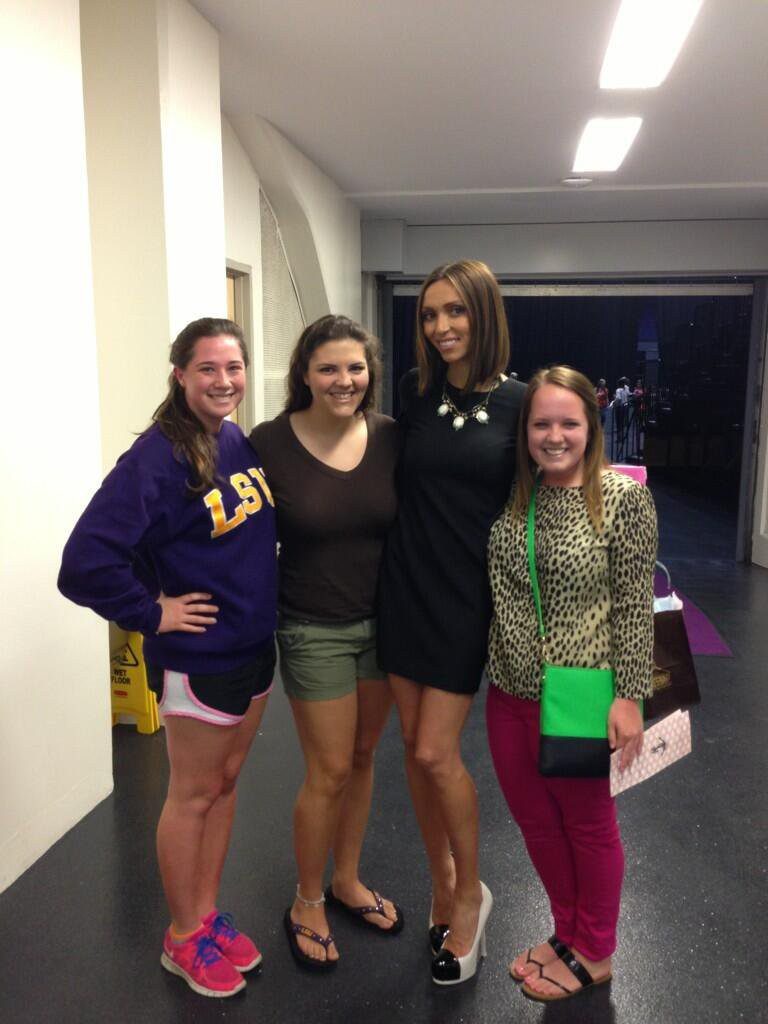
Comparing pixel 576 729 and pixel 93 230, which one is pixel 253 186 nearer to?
pixel 93 230

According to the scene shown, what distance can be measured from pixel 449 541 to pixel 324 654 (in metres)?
0.37

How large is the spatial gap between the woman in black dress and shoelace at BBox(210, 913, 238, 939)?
0.58m

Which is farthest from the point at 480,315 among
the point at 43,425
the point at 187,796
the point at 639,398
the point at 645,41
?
the point at 639,398

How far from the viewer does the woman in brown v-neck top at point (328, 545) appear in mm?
1775

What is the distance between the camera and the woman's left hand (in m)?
1.67

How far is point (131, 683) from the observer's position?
3.28 m

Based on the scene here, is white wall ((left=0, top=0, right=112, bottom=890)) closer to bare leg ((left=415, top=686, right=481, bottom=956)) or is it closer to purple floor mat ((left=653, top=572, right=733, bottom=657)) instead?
bare leg ((left=415, top=686, right=481, bottom=956))

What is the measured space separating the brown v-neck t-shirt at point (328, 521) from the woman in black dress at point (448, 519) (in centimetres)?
4

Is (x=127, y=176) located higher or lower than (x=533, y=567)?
higher

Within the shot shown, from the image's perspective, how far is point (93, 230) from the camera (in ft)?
9.50

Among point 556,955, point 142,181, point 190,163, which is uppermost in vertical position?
point 190,163

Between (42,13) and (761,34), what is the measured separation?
2449 mm

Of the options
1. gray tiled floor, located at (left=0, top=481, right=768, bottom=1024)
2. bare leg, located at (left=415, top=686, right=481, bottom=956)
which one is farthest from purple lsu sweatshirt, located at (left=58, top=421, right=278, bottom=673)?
gray tiled floor, located at (left=0, top=481, right=768, bottom=1024)

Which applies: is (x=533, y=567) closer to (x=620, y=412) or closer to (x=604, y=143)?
(x=604, y=143)
